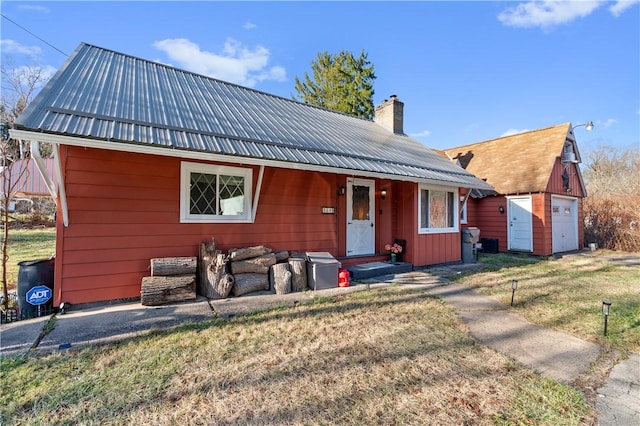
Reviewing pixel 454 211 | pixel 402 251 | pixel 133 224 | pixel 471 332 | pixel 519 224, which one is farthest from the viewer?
pixel 519 224

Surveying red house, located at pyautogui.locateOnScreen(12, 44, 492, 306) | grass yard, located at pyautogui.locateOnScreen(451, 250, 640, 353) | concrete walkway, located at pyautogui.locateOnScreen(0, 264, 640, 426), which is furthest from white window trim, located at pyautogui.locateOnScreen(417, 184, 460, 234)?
concrete walkway, located at pyautogui.locateOnScreen(0, 264, 640, 426)

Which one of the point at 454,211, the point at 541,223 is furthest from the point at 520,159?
the point at 454,211

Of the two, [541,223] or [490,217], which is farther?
[490,217]

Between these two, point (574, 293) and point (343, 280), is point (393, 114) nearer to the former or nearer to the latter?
point (343, 280)

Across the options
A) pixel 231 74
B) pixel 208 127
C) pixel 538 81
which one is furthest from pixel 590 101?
pixel 208 127

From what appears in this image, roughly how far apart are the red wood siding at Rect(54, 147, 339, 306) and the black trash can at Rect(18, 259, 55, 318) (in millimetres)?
164

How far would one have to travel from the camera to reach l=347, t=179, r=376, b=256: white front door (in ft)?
23.9

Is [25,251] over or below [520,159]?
below

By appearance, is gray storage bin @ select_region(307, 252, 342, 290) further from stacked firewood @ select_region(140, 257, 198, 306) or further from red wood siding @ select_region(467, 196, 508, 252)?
red wood siding @ select_region(467, 196, 508, 252)

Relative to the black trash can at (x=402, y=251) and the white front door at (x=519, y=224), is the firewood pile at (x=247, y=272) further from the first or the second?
the white front door at (x=519, y=224)

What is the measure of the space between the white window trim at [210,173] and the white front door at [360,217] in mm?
2679

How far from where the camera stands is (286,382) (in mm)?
2426

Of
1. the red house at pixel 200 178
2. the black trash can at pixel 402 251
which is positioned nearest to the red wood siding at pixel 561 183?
the red house at pixel 200 178

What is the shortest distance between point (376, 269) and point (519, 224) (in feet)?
26.7
